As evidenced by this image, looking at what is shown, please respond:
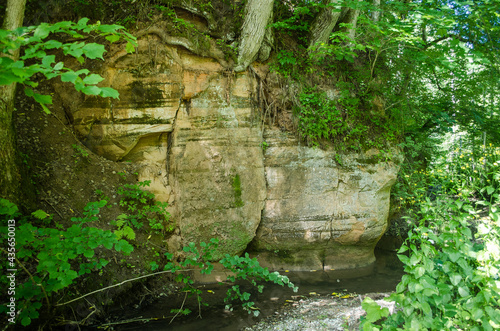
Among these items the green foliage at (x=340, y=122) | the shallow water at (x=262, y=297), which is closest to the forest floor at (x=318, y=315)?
the shallow water at (x=262, y=297)

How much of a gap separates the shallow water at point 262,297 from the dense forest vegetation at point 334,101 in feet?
1.92

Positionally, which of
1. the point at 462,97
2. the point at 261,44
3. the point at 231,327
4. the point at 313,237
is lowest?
the point at 231,327

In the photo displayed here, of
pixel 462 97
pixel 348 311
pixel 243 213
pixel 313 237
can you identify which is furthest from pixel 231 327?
pixel 462 97

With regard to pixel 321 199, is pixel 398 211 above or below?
below

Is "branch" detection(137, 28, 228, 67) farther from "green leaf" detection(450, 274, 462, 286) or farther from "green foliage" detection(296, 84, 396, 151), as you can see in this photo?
"green leaf" detection(450, 274, 462, 286)

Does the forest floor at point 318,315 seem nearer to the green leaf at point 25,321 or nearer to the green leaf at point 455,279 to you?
the green leaf at point 455,279

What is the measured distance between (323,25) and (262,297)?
579cm

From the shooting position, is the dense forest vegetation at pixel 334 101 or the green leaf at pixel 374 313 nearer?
the green leaf at pixel 374 313

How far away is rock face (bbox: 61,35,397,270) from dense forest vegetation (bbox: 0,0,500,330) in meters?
0.43

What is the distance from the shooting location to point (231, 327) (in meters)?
4.75

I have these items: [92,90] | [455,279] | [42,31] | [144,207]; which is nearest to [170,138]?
[144,207]

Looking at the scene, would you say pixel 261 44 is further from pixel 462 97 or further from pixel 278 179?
pixel 462 97

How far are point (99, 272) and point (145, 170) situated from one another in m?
2.39

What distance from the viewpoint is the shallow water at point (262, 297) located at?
15.6 ft
